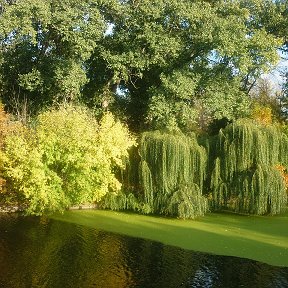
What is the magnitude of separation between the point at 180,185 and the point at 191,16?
34.0ft

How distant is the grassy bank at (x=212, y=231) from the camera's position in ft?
57.4

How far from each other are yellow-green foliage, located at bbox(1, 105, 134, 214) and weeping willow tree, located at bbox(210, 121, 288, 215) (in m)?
5.49

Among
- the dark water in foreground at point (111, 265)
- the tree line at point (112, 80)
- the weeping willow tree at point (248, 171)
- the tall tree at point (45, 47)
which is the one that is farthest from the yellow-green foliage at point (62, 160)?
the weeping willow tree at point (248, 171)

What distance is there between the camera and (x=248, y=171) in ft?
79.6

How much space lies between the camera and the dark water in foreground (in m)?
13.4

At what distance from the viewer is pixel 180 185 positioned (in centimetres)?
Result: 2370

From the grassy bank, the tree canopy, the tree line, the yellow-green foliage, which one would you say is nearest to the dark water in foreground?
the grassy bank

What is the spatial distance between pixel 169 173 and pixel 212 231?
447 centimetres

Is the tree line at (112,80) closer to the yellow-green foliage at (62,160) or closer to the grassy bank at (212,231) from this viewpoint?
the yellow-green foliage at (62,160)

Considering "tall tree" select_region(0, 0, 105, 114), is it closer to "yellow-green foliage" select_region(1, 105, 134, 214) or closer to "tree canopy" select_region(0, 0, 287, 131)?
"tree canopy" select_region(0, 0, 287, 131)

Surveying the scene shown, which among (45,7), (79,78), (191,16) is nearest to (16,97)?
(79,78)

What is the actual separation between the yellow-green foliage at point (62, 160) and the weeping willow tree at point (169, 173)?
1459 millimetres

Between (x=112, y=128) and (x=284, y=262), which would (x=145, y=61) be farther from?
(x=284, y=262)

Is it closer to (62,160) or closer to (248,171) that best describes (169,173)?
(248,171)
